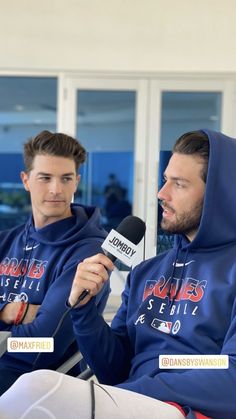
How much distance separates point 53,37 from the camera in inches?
167

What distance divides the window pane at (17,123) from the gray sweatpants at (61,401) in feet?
12.0

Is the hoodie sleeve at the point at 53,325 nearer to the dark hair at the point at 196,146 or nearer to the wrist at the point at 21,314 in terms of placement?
the wrist at the point at 21,314

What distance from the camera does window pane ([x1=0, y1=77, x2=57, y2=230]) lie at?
17.0ft

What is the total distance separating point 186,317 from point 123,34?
3523 mm

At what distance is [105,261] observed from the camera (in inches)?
43.4

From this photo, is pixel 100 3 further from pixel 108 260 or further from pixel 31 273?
pixel 108 260

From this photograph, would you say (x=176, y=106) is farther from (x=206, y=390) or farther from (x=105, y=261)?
(x=206, y=390)

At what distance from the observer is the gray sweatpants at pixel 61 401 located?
33.1 inches

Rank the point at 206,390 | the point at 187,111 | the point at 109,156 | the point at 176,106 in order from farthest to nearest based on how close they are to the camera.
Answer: the point at 109,156
the point at 187,111
the point at 176,106
the point at 206,390

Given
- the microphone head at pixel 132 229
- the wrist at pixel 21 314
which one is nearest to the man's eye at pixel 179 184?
the microphone head at pixel 132 229

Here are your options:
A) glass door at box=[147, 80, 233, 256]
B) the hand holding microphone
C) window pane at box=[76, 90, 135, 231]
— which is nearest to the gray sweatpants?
the hand holding microphone

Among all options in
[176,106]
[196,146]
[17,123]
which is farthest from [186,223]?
[17,123]

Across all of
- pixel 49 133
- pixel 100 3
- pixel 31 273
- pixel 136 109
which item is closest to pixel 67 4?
pixel 100 3

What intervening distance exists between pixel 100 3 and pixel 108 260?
3.60m
